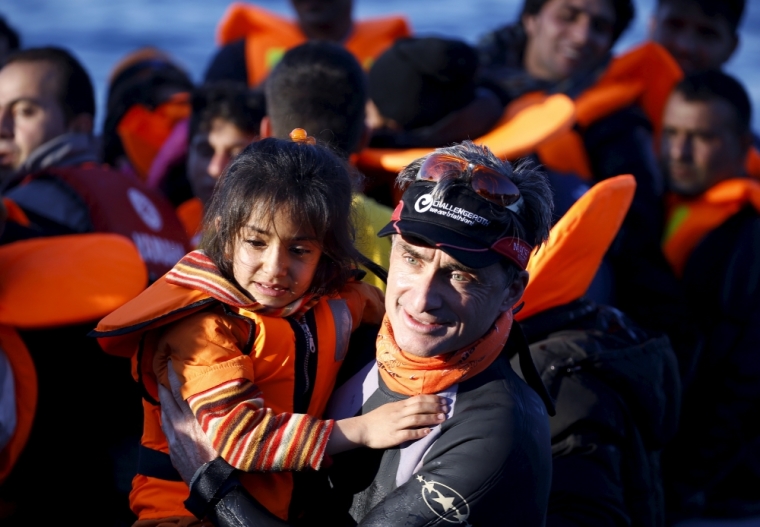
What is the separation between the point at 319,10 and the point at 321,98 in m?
2.42

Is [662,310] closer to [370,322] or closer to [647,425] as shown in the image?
[647,425]

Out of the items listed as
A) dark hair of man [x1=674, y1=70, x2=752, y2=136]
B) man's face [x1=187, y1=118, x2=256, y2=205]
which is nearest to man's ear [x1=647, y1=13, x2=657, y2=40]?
dark hair of man [x1=674, y1=70, x2=752, y2=136]

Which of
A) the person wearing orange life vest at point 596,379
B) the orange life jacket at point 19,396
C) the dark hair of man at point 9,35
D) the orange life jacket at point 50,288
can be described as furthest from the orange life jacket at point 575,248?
the dark hair of man at point 9,35

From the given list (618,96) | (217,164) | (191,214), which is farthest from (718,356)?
(191,214)

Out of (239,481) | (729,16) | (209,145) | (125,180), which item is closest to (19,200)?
(125,180)

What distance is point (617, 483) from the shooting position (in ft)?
7.91

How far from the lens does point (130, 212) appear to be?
3.23 metres

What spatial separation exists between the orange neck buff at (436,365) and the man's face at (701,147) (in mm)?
2362

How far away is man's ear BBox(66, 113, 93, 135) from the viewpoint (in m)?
3.79

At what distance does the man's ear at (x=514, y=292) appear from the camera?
202 centimetres

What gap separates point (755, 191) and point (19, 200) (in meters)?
2.64

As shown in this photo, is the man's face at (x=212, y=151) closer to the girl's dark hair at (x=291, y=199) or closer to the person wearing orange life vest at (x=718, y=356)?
the girl's dark hair at (x=291, y=199)

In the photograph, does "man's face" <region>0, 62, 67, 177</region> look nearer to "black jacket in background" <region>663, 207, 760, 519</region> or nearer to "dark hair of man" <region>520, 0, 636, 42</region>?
"dark hair of man" <region>520, 0, 636, 42</region>

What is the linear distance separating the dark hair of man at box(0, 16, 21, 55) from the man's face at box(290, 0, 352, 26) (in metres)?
1.74
